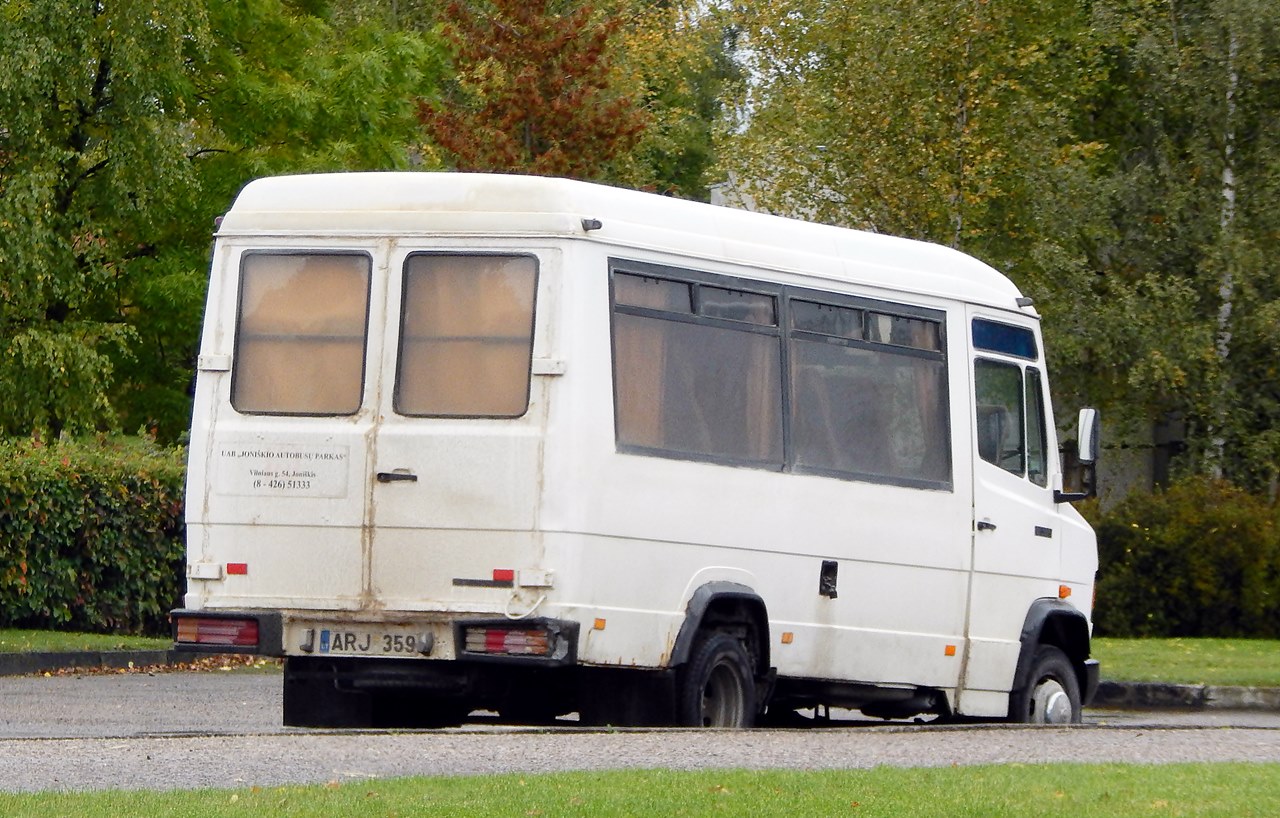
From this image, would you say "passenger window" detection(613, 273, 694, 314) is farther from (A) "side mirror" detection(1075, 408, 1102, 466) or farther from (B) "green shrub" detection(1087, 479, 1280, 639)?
(B) "green shrub" detection(1087, 479, 1280, 639)

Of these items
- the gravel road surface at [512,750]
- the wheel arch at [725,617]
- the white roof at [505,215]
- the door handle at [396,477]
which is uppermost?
the white roof at [505,215]

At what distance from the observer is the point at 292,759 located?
9.68 m

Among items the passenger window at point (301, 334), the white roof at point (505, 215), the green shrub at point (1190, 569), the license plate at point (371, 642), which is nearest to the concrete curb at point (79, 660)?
the passenger window at point (301, 334)

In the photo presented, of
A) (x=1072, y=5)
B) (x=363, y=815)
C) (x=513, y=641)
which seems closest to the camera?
(x=363, y=815)

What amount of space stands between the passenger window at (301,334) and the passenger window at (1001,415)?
4.03 meters

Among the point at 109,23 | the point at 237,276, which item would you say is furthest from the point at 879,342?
the point at 109,23

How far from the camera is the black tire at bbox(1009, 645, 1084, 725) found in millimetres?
13875

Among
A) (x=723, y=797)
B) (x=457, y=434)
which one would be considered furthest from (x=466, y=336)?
(x=723, y=797)

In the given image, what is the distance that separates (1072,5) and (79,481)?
21.1 metres

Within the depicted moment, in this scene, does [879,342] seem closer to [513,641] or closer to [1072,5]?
[513,641]

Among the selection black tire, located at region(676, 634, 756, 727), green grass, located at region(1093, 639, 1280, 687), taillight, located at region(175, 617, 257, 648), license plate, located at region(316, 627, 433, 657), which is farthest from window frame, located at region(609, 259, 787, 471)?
green grass, located at region(1093, 639, 1280, 687)

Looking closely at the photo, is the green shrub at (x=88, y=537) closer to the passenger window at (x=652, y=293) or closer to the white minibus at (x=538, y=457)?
the white minibus at (x=538, y=457)

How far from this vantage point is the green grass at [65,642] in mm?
19688

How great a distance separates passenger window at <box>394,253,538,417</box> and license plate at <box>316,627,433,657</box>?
3.53ft
